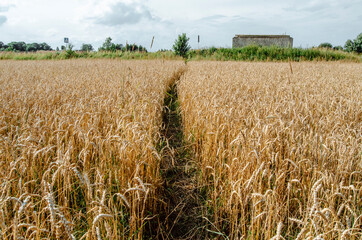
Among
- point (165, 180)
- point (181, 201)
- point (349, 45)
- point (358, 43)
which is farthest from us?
point (349, 45)

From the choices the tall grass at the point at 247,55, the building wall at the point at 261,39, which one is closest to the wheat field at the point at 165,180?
the tall grass at the point at 247,55

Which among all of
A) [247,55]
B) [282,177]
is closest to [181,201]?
[282,177]

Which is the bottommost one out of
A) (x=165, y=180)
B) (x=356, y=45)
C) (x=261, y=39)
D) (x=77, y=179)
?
(x=165, y=180)

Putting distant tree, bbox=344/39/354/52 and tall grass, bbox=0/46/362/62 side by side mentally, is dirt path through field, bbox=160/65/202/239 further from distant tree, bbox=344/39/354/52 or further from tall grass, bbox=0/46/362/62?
distant tree, bbox=344/39/354/52

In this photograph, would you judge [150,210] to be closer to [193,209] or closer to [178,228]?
[178,228]

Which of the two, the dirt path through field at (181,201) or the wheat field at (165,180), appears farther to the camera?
the dirt path through field at (181,201)

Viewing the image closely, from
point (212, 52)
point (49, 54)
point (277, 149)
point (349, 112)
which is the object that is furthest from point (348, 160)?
point (49, 54)

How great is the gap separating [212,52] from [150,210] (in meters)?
24.5

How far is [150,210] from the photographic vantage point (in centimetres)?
210

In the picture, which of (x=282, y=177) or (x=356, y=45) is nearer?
(x=282, y=177)

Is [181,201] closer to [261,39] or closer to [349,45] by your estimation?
[261,39]

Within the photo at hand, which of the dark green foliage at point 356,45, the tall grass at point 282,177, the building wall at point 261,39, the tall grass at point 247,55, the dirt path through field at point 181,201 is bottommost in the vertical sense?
the dirt path through field at point 181,201

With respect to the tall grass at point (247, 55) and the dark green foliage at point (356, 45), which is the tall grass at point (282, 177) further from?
the dark green foliage at point (356, 45)

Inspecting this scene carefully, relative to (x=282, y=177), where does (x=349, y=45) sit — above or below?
above
